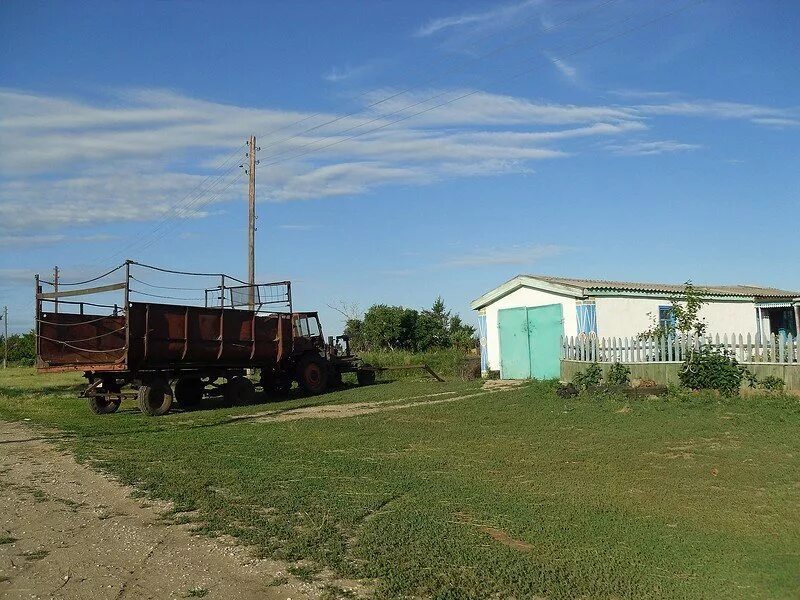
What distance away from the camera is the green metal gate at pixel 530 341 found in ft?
73.8

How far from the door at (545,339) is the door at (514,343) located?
24 centimetres

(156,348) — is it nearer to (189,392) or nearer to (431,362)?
(189,392)

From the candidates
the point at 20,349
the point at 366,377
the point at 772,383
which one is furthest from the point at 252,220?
the point at 20,349

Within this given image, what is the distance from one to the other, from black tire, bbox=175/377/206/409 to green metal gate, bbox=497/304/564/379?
9.50 m

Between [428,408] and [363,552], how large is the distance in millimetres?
11236

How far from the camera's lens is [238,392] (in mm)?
20844

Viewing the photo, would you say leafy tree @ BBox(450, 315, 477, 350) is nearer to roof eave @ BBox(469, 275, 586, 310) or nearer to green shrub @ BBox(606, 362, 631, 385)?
roof eave @ BBox(469, 275, 586, 310)

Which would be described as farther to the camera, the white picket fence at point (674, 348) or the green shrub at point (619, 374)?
the green shrub at point (619, 374)

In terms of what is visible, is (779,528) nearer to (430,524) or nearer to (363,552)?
(430,524)

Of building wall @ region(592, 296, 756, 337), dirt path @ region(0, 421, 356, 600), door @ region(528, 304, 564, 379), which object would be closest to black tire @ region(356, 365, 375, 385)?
door @ region(528, 304, 564, 379)

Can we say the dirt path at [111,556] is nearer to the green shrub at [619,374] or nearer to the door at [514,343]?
the green shrub at [619,374]

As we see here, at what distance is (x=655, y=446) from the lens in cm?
1064

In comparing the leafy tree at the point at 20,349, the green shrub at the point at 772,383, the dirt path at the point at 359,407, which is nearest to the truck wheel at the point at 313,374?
the dirt path at the point at 359,407

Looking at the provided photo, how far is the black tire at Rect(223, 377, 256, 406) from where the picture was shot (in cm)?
2078
